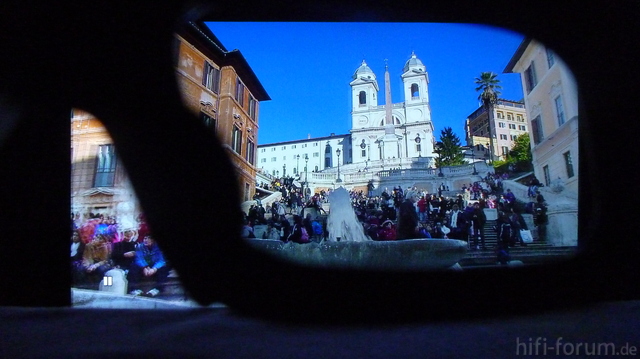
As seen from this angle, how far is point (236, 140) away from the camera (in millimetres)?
3178

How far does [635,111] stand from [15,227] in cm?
352

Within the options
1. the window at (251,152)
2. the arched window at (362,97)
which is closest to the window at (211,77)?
the window at (251,152)

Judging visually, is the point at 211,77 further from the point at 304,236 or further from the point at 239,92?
the point at 304,236

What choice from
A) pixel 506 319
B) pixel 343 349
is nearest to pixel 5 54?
pixel 343 349

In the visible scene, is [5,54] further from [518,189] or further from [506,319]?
[518,189]

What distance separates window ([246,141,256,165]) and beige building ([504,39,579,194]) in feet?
8.18

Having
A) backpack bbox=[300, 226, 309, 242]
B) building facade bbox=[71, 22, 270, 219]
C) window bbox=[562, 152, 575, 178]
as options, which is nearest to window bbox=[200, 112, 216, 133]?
building facade bbox=[71, 22, 270, 219]

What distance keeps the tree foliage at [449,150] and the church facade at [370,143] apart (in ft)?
1.09

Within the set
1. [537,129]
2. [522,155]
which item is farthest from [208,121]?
[522,155]

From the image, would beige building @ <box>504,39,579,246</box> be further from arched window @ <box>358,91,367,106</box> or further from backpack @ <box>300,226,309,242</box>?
arched window @ <box>358,91,367,106</box>

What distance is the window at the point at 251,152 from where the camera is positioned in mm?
3363

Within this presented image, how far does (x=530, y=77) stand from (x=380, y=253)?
2.16m

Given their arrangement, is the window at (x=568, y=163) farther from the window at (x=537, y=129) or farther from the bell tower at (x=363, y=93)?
the bell tower at (x=363, y=93)

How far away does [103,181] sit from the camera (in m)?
2.84
